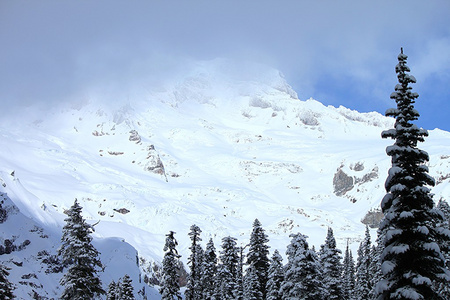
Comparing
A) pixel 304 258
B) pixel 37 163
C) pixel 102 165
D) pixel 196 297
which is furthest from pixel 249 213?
pixel 304 258

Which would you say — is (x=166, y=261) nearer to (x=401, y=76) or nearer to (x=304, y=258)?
(x=304, y=258)

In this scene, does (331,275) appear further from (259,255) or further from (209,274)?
(209,274)

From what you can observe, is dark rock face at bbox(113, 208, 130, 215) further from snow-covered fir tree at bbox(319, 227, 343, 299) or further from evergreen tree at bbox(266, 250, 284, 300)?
snow-covered fir tree at bbox(319, 227, 343, 299)

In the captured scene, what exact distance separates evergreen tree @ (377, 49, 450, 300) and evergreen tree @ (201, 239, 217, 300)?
33826mm

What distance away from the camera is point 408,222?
54.9ft

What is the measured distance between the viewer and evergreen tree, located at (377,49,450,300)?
1598 centimetres

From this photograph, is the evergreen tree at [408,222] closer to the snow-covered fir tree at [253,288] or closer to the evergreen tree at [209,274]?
the snow-covered fir tree at [253,288]

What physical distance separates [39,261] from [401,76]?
188ft

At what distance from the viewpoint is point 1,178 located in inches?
3125

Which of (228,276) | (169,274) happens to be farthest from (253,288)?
(169,274)

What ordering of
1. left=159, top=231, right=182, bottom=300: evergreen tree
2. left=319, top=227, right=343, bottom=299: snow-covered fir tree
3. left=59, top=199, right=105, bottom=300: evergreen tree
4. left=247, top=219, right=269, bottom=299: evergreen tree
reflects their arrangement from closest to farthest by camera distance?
left=59, top=199, right=105, bottom=300: evergreen tree
left=159, top=231, right=182, bottom=300: evergreen tree
left=319, top=227, right=343, bottom=299: snow-covered fir tree
left=247, top=219, right=269, bottom=299: evergreen tree

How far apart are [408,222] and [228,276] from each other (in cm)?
3157

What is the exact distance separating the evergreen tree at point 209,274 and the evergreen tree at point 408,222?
3383cm

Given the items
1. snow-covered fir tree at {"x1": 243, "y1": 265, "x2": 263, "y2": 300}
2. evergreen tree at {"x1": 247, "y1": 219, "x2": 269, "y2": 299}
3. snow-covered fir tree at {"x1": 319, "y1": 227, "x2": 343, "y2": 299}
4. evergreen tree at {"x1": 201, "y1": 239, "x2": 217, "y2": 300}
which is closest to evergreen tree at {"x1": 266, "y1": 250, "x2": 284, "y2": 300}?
snow-covered fir tree at {"x1": 243, "y1": 265, "x2": 263, "y2": 300}
